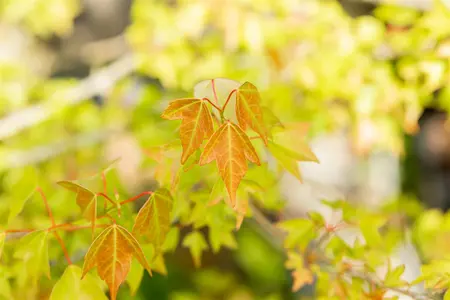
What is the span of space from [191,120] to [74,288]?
304 millimetres

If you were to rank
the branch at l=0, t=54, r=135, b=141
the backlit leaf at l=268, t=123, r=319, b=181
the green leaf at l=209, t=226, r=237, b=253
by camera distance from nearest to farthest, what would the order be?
the backlit leaf at l=268, t=123, r=319, b=181 < the green leaf at l=209, t=226, r=237, b=253 < the branch at l=0, t=54, r=135, b=141

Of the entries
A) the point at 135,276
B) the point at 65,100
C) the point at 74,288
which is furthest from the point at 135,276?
the point at 65,100

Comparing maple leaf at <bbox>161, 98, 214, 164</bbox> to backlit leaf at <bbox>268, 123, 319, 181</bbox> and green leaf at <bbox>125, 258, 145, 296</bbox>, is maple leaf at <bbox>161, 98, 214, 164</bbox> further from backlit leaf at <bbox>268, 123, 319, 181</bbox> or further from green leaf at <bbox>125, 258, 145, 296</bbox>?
green leaf at <bbox>125, 258, 145, 296</bbox>

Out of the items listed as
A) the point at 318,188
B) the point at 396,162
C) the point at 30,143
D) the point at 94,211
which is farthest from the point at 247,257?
the point at 94,211

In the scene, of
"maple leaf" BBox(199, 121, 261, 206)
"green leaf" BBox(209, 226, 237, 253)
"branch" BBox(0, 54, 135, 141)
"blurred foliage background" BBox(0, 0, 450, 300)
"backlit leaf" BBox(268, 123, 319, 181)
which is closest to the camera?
"maple leaf" BBox(199, 121, 261, 206)

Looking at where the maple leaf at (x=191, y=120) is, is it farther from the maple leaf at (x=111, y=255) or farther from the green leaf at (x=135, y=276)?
the green leaf at (x=135, y=276)

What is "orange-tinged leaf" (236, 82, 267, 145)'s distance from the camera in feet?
2.22

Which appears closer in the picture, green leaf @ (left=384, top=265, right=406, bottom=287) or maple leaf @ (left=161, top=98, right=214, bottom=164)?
maple leaf @ (left=161, top=98, right=214, bottom=164)

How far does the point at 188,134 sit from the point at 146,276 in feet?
5.95

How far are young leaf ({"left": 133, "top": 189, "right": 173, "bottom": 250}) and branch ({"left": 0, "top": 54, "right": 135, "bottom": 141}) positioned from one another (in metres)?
1.14

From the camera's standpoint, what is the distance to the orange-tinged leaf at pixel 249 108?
2.22 feet

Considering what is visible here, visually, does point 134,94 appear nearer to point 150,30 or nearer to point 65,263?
point 150,30

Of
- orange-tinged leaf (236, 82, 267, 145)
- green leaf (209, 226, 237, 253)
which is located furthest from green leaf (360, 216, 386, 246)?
orange-tinged leaf (236, 82, 267, 145)

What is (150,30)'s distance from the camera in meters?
1.81
